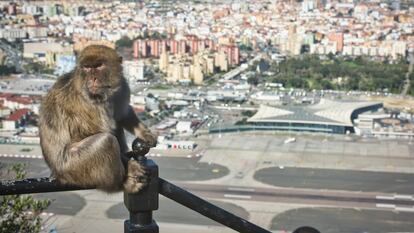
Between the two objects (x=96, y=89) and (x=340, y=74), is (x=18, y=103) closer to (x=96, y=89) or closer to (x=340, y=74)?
(x=340, y=74)

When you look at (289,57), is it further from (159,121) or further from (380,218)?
(380,218)

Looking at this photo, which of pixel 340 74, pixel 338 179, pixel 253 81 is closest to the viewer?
pixel 338 179

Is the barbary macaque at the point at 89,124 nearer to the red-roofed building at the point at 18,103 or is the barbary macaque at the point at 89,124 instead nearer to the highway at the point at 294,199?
the highway at the point at 294,199

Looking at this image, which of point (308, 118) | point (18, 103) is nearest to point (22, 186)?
point (308, 118)

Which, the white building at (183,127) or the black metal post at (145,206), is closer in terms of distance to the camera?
the black metal post at (145,206)

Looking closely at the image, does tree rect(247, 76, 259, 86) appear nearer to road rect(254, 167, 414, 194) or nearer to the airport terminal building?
the airport terminal building

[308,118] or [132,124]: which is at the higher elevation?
[132,124]

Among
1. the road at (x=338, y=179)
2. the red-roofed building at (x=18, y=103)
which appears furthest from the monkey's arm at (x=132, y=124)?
the red-roofed building at (x=18, y=103)
